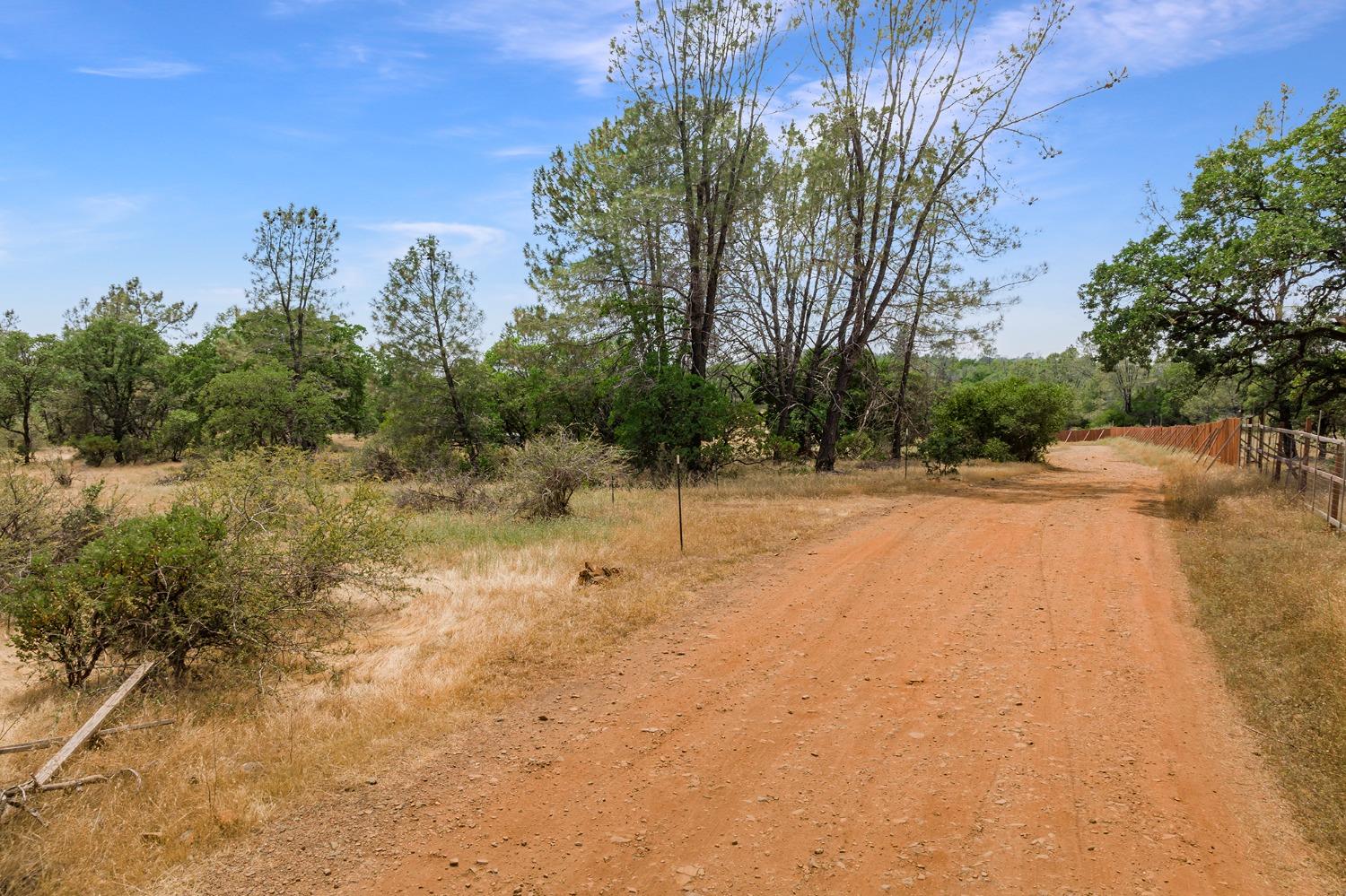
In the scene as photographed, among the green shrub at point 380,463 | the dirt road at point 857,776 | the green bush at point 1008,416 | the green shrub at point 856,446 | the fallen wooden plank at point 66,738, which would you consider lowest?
the dirt road at point 857,776

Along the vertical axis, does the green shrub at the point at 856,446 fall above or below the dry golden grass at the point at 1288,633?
above

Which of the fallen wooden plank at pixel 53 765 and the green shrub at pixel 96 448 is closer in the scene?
the fallen wooden plank at pixel 53 765

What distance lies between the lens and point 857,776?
14.5ft

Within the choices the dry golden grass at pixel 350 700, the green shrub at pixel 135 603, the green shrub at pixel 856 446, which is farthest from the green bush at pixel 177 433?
the green shrub at pixel 135 603

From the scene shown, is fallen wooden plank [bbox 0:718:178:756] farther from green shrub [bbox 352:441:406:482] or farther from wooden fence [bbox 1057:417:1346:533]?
green shrub [bbox 352:441:406:482]

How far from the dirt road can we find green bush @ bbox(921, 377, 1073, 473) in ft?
61.9

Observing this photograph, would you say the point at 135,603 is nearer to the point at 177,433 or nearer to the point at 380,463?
the point at 380,463

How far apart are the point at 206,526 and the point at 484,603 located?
2.95 m

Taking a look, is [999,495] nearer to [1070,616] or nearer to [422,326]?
[1070,616]

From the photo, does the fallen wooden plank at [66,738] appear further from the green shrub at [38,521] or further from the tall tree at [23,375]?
the tall tree at [23,375]

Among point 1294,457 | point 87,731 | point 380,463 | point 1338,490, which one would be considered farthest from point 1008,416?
point 87,731

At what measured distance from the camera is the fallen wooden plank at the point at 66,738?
421 cm

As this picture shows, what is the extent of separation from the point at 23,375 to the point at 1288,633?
166 feet

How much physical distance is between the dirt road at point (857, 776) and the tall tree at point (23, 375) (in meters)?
45.2
